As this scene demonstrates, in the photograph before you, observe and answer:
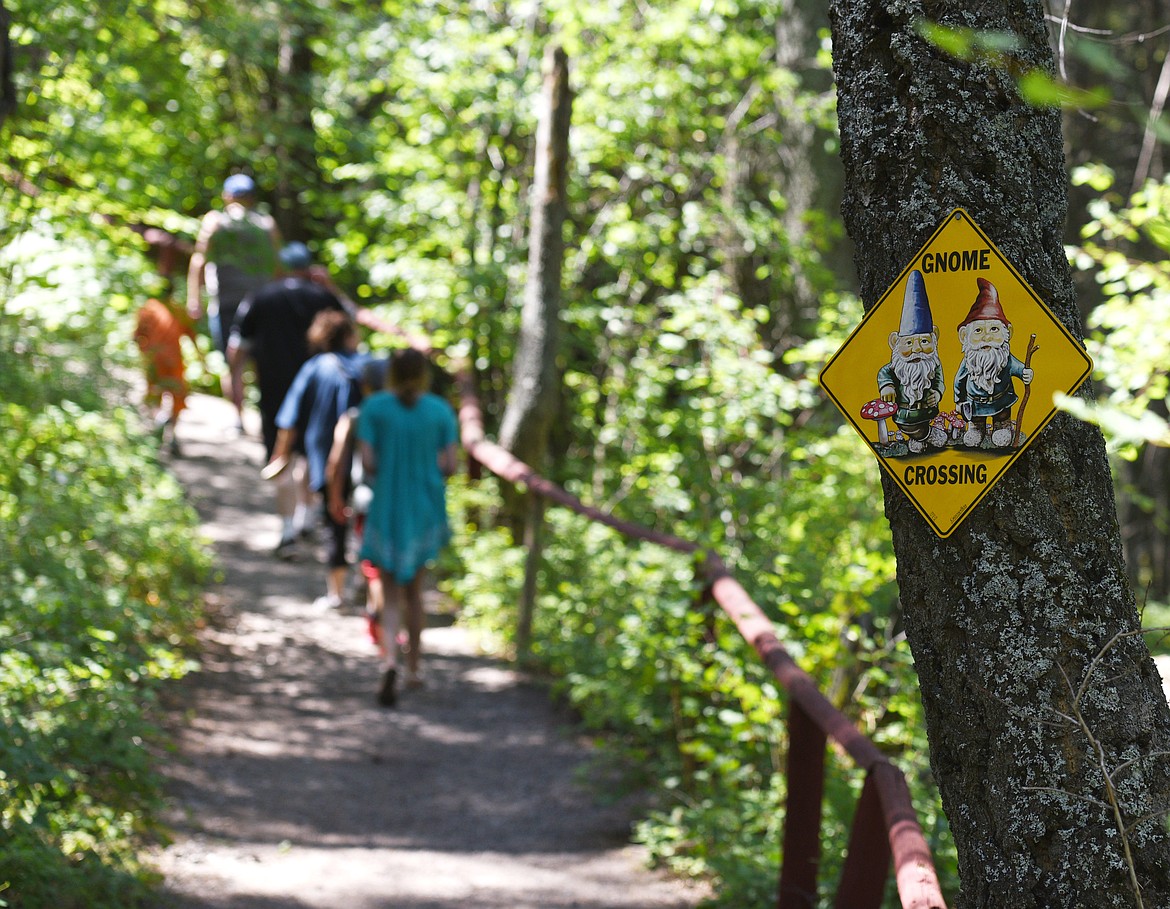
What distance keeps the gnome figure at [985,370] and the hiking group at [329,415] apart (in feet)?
15.4

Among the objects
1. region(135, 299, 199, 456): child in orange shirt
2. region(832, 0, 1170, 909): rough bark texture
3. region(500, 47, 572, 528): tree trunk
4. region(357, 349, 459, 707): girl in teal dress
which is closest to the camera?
region(832, 0, 1170, 909): rough bark texture

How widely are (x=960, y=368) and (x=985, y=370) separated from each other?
1.5 inches

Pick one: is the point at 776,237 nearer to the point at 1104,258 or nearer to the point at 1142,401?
the point at 1104,258

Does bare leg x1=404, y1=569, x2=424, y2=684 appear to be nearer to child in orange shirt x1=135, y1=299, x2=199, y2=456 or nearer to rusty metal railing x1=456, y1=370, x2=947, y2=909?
rusty metal railing x1=456, y1=370, x2=947, y2=909

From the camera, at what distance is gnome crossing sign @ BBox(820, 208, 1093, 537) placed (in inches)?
72.7

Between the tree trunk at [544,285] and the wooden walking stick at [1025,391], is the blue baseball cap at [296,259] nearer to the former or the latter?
the tree trunk at [544,285]

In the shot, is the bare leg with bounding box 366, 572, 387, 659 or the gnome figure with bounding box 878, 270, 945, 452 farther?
the bare leg with bounding box 366, 572, 387, 659

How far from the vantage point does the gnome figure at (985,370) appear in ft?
6.14

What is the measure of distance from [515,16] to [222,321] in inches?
137

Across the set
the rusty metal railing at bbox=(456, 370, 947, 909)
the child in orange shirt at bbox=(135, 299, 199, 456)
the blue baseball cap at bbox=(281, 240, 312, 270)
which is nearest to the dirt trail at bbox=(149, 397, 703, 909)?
the rusty metal railing at bbox=(456, 370, 947, 909)

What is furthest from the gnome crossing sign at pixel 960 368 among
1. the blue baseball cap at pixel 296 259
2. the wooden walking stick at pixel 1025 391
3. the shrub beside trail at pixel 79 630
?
the blue baseball cap at pixel 296 259

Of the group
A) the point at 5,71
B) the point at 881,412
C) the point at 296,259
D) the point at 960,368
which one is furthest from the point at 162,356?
the point at 960,368

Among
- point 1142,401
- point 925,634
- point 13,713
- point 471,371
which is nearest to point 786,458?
point 471,371

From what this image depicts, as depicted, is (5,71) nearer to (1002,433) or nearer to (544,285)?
(1002,433)
